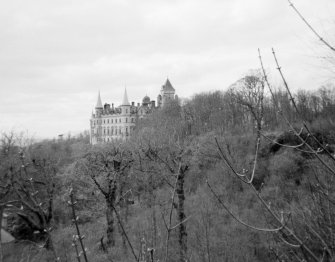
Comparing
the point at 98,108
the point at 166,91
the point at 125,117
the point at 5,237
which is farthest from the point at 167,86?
the point at 5,237

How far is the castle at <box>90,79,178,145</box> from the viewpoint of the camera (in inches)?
3059

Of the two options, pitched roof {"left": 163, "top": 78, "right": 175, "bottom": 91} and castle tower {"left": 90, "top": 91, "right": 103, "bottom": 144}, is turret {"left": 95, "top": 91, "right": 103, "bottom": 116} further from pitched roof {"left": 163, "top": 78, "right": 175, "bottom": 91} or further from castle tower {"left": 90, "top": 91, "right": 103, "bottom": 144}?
pitched roof {"left": 163, "top": 78, "right": 175, "bottom": 91}

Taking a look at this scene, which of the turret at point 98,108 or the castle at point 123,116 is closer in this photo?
the castle at point 123,116

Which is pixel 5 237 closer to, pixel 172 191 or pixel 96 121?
pixel 172 191

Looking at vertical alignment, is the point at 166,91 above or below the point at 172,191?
above

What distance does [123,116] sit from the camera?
3073 inches

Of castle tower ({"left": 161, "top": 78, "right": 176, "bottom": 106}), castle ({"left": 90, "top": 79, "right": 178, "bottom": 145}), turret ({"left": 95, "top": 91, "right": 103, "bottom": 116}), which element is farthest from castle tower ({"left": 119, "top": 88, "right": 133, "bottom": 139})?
turret ({"left": 95, "top": 91, "right": 103, "bottom": 116})

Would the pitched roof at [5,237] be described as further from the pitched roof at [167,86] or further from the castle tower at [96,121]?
the castle tower at [96,121]

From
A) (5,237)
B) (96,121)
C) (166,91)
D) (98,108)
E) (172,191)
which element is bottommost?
(172,191)

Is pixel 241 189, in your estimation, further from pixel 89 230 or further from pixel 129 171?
pixel 89 230

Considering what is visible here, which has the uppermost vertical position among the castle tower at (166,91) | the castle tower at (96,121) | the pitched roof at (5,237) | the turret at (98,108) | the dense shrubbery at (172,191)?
the castle tower at (166,91)

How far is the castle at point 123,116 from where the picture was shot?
77.7 m

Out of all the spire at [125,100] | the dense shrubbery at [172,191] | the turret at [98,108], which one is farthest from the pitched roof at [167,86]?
the dense shrubbery at [172,191]

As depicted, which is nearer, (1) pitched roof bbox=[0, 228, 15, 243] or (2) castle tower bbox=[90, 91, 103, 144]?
(1) pitched roof bbox=[0, 228, 15, 243]
